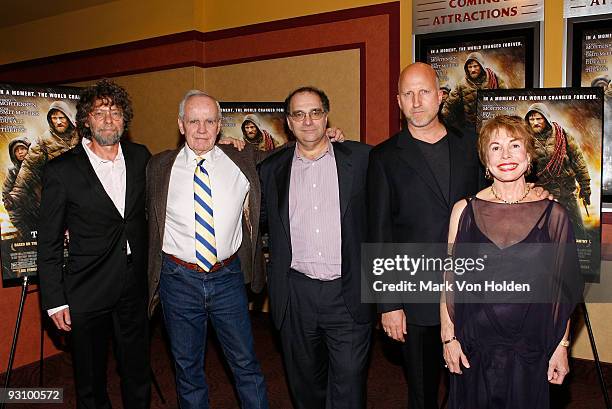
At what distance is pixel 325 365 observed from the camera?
2789 mm

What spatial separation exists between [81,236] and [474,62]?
3.25 metres

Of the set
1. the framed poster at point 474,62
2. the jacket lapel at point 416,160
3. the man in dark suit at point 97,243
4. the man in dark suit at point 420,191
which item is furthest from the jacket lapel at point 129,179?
the framed poster at point 474,62

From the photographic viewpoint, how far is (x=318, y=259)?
2.60 meters

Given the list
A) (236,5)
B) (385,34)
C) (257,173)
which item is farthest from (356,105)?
(257,173)

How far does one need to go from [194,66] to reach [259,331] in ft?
9.23

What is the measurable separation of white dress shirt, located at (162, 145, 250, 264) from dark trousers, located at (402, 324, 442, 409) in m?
1.04

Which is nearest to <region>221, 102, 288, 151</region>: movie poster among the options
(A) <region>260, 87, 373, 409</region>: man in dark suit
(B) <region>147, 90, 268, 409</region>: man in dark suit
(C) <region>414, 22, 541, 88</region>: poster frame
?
(C) <region>414, 22, 541, 88</region>: poster frame

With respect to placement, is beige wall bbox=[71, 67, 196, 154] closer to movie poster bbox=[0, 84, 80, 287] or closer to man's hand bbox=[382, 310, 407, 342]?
movie poster bbox=[0, 84, 80, 287]

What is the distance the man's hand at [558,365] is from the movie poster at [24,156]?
9.75 feet

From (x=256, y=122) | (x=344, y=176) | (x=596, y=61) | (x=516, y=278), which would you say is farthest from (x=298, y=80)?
(x=516, y=278)

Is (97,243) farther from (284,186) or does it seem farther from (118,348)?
(284,186)

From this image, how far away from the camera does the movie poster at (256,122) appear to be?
4.65 m

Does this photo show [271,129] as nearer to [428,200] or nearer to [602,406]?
[428,200]

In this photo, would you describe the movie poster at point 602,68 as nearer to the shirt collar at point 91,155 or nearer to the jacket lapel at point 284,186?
the jacket lapel at point 284,186
